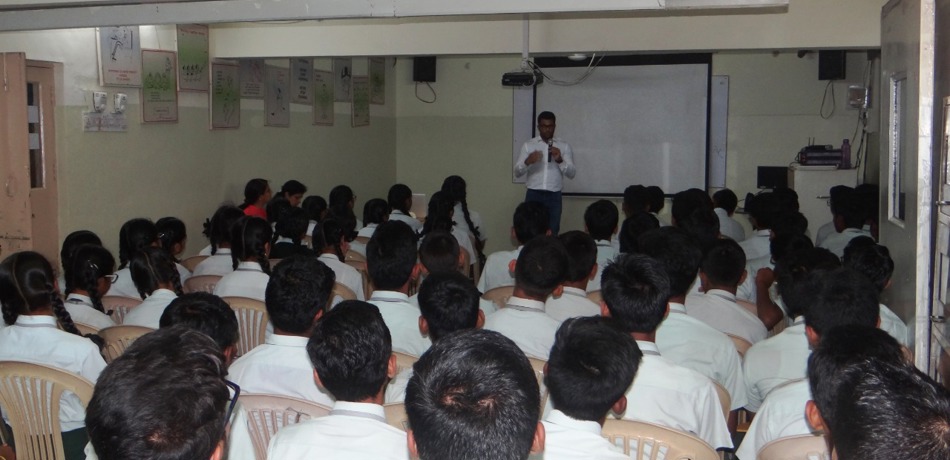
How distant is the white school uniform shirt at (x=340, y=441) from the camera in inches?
72.4

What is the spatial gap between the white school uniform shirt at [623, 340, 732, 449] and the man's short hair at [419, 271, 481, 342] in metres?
0.64

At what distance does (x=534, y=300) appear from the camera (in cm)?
327

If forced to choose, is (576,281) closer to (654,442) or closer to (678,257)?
(678,257)

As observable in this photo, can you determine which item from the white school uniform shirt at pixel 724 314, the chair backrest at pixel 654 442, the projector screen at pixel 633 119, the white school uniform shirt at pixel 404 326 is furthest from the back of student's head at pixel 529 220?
the projector screen at pixel 633 119

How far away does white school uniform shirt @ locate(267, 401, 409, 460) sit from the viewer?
1.84 m

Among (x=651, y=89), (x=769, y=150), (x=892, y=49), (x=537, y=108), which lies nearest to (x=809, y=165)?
(x=769, y=150)

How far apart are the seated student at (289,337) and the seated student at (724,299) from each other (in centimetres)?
146

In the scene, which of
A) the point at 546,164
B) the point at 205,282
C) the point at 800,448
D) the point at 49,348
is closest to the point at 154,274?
the point at 205,282

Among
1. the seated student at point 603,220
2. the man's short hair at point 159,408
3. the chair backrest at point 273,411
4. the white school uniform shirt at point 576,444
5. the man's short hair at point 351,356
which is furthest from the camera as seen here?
the seated student at point 603,220

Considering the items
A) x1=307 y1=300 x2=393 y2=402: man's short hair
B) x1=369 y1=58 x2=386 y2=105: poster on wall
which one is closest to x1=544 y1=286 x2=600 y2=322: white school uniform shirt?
x1=307 y1=300 x2=393 y2=402: man's short hair

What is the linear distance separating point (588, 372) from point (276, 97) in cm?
587

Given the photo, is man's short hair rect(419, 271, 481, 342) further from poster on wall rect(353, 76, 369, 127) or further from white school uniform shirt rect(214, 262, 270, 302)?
poster on wall rect(353, 76, 369, 127)

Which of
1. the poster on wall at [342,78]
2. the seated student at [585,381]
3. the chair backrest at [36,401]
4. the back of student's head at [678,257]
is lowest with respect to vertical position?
the chair backrest at [36,401]

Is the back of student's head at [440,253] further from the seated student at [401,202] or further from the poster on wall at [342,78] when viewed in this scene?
the poster on wall at [342,78]
